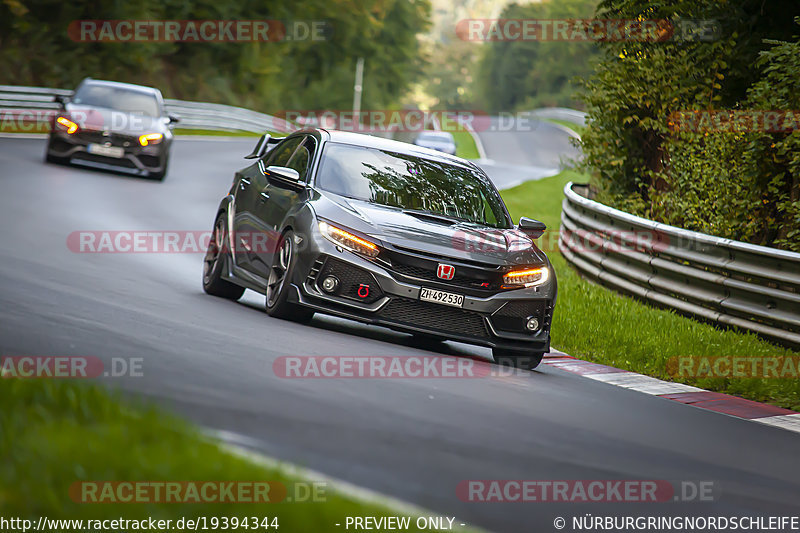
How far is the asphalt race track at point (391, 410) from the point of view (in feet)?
18.0

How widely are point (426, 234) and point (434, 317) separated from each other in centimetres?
67

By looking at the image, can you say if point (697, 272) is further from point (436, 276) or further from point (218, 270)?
point (218, 270)

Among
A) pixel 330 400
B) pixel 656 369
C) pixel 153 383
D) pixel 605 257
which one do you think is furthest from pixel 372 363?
pixel 605 257

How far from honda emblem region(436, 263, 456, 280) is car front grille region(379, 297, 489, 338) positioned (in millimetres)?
228

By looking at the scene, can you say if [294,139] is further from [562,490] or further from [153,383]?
[562,490]

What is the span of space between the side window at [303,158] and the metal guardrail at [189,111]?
50.2ft

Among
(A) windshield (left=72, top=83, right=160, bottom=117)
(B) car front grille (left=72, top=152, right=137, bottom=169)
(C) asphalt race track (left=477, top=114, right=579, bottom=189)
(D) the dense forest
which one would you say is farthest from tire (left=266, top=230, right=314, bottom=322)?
(C) asphalt race track (left=477, top=114, right=579, bottom=189)

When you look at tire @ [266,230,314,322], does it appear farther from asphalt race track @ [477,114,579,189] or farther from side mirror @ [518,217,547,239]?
asphalt race track @ [477,114,579,189]

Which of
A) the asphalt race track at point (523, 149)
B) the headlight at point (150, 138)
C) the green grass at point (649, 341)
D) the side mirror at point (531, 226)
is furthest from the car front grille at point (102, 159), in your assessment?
the asphalt race track at point (523, 149)

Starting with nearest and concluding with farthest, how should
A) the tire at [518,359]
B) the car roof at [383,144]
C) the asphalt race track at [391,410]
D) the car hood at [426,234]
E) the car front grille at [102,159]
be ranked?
the asphalt race track at [391,410] → the car hood at [426,234] → the tire at [518,359] → the car roof at [383,144] → the car front grille at [102,159]

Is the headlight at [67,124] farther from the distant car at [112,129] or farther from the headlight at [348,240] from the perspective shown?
the headlight at [348,240]

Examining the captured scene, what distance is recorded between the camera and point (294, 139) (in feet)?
37.5

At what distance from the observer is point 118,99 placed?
23484 mm

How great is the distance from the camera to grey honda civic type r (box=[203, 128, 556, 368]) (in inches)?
362
